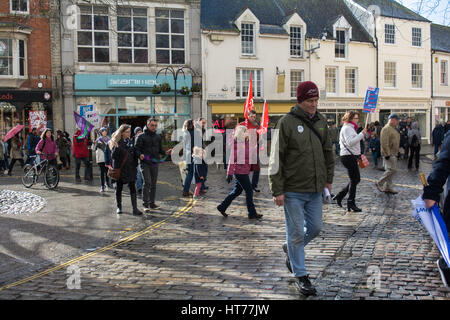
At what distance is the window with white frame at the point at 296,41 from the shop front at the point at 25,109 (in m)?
15.7

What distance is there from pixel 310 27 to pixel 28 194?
24343 millimetres

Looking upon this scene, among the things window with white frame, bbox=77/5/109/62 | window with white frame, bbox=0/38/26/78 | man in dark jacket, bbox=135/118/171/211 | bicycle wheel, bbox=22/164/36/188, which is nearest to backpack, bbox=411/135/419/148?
man in dark jacket, bbox=135/118/171/211

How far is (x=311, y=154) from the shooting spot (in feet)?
15.0

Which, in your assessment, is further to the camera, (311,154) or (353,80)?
(353,80)

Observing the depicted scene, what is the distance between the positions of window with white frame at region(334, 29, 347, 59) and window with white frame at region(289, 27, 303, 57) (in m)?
3.03

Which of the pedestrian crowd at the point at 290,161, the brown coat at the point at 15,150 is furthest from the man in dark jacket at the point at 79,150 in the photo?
the brown coat at the point at 15,150

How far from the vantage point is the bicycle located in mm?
13274

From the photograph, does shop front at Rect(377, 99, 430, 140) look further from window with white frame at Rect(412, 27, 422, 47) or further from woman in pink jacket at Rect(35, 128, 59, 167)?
woman in pink jacket at Rect(35, 128, 59, 167)

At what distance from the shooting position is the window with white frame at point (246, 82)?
28.5 m

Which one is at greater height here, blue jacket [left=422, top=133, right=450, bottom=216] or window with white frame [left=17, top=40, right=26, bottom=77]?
window with white frame [left=17, top=40, right=26, bottom=77]

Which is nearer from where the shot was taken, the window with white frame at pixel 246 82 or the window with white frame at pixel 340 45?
the window with white frame at pixel 246 82

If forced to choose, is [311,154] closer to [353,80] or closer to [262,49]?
[262,49]

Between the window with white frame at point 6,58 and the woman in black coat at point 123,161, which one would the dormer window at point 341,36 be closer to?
the window with white frame at point 6,58

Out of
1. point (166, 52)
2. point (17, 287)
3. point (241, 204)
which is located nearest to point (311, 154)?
point (17, 287)
